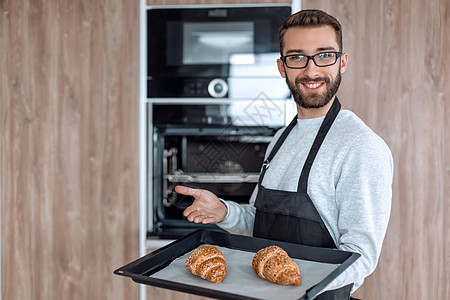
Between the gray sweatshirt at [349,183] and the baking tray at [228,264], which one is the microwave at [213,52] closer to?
the gray sweatshirt at [349,183]

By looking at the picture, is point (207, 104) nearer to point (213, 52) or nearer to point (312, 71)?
point (213, 52)

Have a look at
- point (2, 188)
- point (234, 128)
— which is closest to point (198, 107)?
point (234, 128)

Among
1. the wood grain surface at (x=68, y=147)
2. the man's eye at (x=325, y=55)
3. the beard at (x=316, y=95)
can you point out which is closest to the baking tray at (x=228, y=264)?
the beard at (x=316, y=95)

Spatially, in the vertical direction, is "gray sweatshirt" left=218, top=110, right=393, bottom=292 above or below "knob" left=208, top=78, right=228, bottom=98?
below

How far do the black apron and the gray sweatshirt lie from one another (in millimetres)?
17

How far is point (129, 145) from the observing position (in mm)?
1898

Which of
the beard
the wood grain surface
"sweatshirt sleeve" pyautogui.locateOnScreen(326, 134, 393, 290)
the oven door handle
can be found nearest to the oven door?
the oven door handle

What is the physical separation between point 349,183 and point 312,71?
302 millimetres

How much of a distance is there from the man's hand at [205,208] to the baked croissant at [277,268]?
279 millimetres

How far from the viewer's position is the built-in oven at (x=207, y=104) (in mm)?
1877

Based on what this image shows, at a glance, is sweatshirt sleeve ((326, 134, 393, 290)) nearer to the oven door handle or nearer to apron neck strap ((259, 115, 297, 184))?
apron neck strap ((259, 115, 297, 184))

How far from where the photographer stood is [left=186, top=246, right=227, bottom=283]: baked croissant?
915 millimetres

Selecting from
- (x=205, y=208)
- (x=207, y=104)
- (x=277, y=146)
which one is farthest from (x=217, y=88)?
(x=205, y=208)

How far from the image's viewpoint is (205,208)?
121 cm
